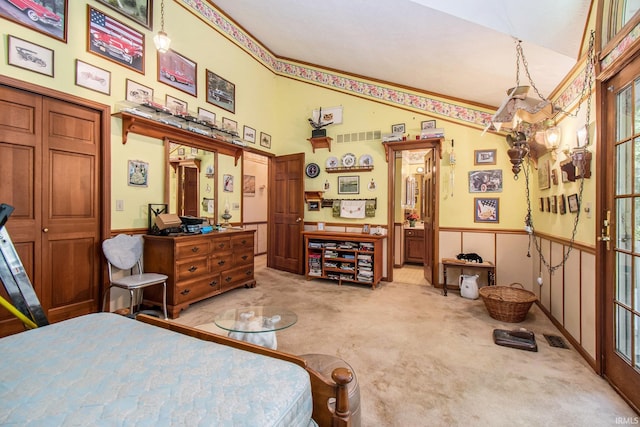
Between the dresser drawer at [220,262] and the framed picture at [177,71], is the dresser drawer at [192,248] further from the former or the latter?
the framed picture at [177,71]

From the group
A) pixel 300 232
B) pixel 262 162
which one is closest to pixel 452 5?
pixel 300 232

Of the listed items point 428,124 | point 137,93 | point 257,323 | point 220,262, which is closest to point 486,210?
point 428,124

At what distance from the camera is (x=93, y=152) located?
2.91m

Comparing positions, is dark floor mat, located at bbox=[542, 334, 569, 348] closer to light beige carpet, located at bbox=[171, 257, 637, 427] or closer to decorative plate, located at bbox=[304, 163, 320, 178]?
light beige carpet, located at bbox=[171, 257, 637, 427]

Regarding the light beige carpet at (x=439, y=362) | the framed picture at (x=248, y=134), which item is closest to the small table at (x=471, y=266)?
the light beige carpet at (x=439, y=362)

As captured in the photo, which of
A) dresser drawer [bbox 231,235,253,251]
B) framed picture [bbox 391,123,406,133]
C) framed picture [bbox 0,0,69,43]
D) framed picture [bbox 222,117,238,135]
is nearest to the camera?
framed picture [bbox 0,0,69,43]

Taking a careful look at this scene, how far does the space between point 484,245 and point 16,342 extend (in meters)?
4.80

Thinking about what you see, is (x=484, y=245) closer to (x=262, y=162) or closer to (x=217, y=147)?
(x=217, y=147)

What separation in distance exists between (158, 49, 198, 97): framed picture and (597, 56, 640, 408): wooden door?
4275 millimetres

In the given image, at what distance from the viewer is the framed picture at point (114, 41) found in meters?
2.81

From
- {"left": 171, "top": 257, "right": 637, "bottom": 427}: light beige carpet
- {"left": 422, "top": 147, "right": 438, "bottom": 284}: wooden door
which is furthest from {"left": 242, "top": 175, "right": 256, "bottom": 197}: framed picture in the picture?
{"left": 422, "top": 147, "right": 438, "bottom": 284}: wooden door

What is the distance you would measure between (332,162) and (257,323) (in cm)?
363

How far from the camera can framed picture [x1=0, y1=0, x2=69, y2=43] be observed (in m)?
2.31

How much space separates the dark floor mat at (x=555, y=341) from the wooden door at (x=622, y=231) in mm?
496
